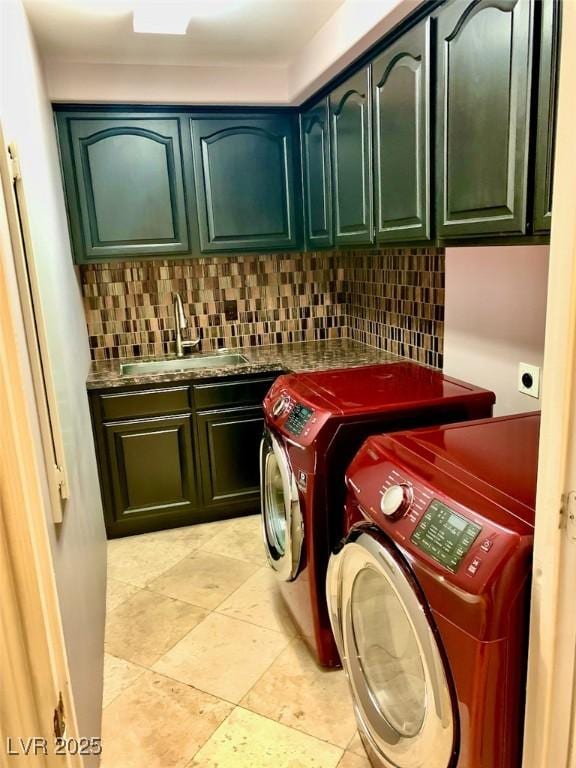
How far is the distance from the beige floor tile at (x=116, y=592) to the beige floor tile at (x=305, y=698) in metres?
0.82

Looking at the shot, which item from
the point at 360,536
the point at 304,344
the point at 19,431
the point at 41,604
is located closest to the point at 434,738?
the point at 360,536

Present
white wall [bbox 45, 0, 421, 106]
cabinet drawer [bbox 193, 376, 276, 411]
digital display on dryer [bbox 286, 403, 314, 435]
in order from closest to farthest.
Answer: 1. digital display on dryer [bbox 286, 403, 314, 435]
2. white wall [bbox 45, 0, 421, 106]
3. cabinet drawer [bbox 193, 376, 276, 411]

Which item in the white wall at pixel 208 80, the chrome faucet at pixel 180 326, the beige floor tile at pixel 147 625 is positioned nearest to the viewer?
the beige floor tile at pixel 147 625

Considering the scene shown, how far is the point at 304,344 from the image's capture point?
350cm

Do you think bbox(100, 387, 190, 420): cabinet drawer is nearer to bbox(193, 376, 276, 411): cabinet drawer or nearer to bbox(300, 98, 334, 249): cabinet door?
bbox(193, 376, 276, 411): cabinet drawer

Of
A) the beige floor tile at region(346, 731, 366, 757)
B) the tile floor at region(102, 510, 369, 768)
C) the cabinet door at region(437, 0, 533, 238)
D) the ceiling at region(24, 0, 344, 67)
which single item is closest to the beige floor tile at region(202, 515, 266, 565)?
the tile floor at region(102, 510, 369, 768)

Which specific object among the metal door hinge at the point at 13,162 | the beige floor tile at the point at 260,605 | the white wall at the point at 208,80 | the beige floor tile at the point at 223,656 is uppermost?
the white wall at the point at 208,80

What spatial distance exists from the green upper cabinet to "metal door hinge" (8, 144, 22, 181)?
1699mm

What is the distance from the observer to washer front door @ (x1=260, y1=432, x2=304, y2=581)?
192cm

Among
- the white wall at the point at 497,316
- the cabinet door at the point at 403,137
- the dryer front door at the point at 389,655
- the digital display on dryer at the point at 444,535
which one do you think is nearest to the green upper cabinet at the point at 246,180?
the cabinet door at the point at 403,137

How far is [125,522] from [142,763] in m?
1.44

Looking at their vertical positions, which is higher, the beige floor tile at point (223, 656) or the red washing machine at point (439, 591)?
the red washing machine at point (439, 591)

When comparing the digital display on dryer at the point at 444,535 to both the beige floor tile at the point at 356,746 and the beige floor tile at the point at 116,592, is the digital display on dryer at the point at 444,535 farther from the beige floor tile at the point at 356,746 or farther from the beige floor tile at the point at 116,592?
the beige floor tile at the point at 116,592

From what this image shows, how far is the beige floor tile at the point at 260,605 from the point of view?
7.44 ft
